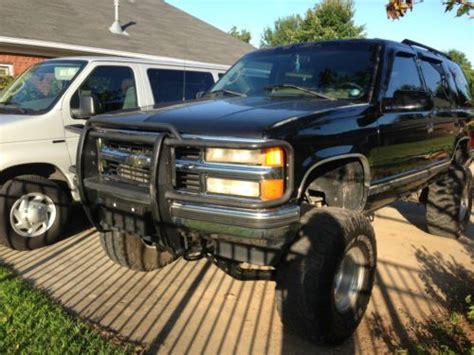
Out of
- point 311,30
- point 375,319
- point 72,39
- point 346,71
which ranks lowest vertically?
point 375,319

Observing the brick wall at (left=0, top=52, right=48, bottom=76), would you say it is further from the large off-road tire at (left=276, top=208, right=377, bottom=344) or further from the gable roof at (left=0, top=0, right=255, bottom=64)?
the large off-road tire at (left=276, top=208, right=377, bottom=344)

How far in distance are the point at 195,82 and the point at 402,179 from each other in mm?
3683

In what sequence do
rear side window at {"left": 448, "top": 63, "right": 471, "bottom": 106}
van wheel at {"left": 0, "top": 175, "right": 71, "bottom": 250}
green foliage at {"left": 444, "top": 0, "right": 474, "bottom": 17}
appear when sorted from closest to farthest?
green foliage at {"left": 444, "top": 0, "right": 474, "bottom": 17} → van wheel at {"left": 0, "top": 175, "right": 71, "bottom": 250} → rear side window at {"left": 448, "top": 63, "right": 471, "bottom": 106}

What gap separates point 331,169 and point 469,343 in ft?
5.03

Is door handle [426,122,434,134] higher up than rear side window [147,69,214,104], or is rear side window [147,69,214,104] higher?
rear side window [147,69,214,104]

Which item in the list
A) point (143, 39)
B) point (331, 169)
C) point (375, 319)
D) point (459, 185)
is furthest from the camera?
point (143, 39)

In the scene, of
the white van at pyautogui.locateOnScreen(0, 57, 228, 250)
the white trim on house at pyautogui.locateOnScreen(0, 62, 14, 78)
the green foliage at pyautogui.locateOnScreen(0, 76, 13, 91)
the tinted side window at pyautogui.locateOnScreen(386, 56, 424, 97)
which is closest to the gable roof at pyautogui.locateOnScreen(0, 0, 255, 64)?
the white trim on house at pyautogui.locateOnScreen(0, 62, 14, 78)

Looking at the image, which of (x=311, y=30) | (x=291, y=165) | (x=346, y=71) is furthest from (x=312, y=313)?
(x=311, y=30)

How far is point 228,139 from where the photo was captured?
113 inches

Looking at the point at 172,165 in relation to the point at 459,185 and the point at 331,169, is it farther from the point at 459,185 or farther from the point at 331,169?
the point at 459,185

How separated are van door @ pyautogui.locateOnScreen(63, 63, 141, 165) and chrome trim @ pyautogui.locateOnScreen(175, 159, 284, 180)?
8.61ft

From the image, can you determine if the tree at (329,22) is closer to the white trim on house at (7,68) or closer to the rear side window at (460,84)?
the white trim on house at (7,68)

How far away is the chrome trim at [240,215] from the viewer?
110 inches

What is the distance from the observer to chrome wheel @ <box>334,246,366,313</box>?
3.50 meters
